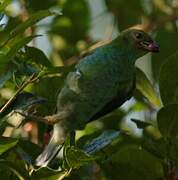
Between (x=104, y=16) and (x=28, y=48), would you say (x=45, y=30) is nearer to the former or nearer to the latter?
(x=104, y=16)

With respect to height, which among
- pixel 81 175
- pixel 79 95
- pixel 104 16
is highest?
pixel 79 95

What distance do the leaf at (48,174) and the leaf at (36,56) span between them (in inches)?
15.2

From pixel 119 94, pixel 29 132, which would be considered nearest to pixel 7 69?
pixel 119 94

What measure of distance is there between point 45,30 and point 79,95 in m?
1.02

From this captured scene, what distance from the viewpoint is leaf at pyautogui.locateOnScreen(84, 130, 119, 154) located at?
1597mm

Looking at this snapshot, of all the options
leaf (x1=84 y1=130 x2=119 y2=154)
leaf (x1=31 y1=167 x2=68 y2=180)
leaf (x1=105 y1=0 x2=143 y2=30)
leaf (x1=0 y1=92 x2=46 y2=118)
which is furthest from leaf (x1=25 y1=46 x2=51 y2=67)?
leaf (x1=105 y1=0 x2=143 y2=30)

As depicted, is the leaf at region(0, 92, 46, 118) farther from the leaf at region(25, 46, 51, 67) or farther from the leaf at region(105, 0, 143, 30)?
the leaf at region(105, 0, 143, 30)

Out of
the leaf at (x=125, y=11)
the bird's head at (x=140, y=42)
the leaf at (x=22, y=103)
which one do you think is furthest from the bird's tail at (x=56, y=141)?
the leaf at (x=125, y=11)

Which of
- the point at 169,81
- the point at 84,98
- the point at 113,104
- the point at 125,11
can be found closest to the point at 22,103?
the point at 84,98

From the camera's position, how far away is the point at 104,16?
299cm

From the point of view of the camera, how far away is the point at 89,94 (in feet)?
5.85

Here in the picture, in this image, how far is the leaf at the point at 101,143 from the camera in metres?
1.60

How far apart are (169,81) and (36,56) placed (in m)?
0.39

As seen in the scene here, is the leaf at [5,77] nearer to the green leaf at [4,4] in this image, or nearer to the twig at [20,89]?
the twig at [20,89]
